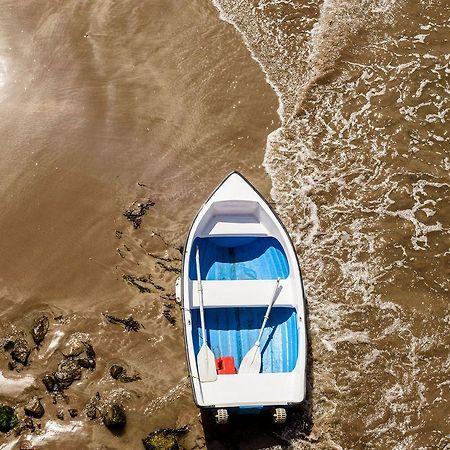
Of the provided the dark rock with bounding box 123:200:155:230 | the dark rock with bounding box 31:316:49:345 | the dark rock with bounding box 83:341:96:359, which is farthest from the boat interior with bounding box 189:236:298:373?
the dark rock with bounding box 31:316:49:345

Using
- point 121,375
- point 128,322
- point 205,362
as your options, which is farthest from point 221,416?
point 128,322

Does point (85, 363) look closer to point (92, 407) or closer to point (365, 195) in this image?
point (92, 407)

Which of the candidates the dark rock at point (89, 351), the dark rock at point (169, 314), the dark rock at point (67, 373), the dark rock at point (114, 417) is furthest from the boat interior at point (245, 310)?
the dark rock at point (67, 373)

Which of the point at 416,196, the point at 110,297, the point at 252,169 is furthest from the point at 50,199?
the point at 416,196

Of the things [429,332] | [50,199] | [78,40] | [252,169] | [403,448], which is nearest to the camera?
[403,448]

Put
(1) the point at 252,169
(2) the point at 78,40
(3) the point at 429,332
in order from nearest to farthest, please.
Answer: (3) the point at 429,332
(1) the point at 252,169
(2) the point at 78,40

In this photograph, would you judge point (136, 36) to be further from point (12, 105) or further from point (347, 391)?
point (347, 391)
